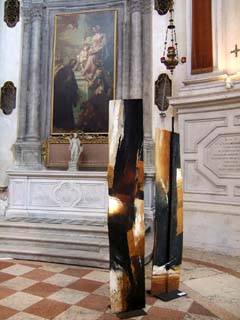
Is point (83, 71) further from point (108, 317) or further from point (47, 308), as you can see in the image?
point (108, 317)

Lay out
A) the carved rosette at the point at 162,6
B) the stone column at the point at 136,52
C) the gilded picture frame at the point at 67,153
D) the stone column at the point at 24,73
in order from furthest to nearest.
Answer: the stone column at the point at 24,73, the gilded picture frame at the point at 67,153, the stone column at the point at 136,52, the carved rosette at the point at 162,6

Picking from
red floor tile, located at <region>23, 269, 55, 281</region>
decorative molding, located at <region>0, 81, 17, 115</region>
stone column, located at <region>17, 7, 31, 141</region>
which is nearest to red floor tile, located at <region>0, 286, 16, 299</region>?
red floor tile, located at <region>23, 269, 55, 281</region>

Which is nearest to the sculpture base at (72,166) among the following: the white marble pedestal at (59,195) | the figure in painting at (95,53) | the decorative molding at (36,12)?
the white marble pedestal at (59,195)

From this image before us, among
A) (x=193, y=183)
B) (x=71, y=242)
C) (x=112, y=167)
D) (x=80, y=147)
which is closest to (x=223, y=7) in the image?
(x=193, y=183)

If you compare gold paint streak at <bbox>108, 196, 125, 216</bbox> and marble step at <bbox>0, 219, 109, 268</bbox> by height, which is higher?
gold paint streak at <bbox>108, 196, 125, 216</bbox>

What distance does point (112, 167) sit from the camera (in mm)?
3115

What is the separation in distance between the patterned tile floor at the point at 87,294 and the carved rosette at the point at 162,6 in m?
4.98

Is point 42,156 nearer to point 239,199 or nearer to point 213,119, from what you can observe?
point 213,119

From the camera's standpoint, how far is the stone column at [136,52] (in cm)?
704

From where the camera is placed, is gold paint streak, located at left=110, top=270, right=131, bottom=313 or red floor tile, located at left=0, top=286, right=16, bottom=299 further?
red floor tile, located at left=0, top=286, right=16, bottom=299

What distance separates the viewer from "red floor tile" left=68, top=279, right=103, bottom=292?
12.5 feet

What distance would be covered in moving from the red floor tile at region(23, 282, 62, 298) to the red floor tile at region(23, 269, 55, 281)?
22cm

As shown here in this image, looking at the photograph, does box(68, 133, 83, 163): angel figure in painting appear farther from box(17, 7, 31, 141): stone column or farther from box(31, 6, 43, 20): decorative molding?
box(31, 6, 43, 20): decorative molding

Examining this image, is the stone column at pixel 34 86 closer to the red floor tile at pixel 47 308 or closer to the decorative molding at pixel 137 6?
the decorative molding at pixel 137 6
